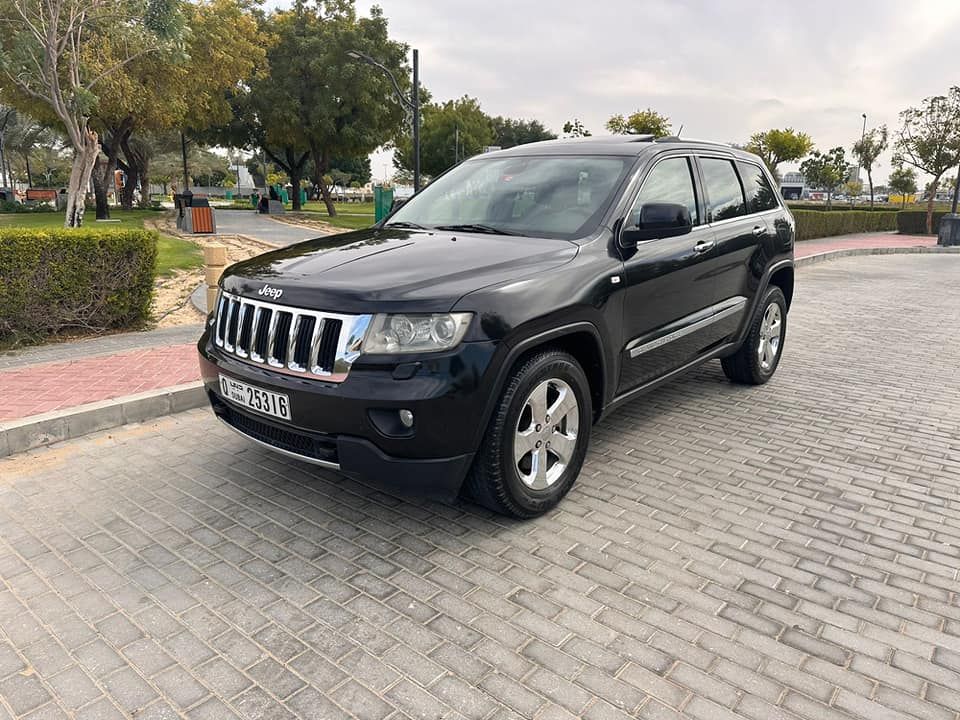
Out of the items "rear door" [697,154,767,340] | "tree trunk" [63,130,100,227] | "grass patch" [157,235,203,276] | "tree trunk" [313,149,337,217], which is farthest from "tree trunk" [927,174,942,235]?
"tree trunk" [63,130,100,227]

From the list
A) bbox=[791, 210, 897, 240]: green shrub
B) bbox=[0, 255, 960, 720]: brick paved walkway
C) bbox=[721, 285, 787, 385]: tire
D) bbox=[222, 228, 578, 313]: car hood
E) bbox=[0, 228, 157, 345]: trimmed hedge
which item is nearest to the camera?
bbox=[0, 255, 960, 720]: brick paved walkway

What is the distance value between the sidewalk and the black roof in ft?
10.1

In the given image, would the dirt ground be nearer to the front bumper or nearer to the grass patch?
the grass patch

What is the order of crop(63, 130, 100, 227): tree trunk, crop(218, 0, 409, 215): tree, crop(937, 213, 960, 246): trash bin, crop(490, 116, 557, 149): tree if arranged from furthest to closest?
1. crop(490, 116, 557, 149): tree
2. crop(218, 0, 409, 215): tree
3. crop(937, 213, 960, 246): trash bin
4. crop(63, 130, 100, 227): tree trunk

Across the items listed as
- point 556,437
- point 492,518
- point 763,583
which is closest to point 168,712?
point 492,518

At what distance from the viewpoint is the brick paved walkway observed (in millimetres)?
2441

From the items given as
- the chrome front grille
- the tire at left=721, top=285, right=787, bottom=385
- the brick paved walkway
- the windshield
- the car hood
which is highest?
the windshield

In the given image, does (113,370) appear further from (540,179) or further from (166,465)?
(540,179)

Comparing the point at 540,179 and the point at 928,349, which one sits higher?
the point at 540,179

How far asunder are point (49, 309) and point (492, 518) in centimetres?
542

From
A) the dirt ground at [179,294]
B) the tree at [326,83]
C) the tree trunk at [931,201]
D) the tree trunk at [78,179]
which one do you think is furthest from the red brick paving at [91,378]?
the tree trunk at [931,201]

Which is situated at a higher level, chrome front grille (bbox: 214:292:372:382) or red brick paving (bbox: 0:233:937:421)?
chrome front grille (bbox: 214:292:372:382)

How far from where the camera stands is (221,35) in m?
25.9

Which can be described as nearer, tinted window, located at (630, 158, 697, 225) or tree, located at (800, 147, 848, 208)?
tinted window, located at (630, 158, 697, 225)
